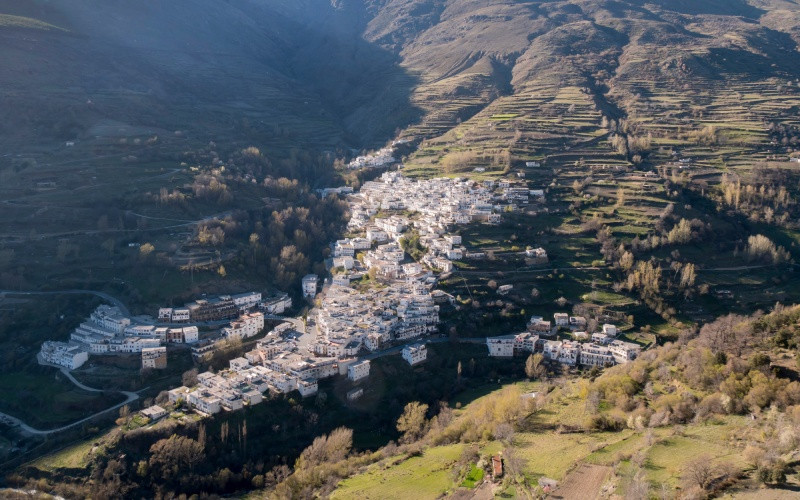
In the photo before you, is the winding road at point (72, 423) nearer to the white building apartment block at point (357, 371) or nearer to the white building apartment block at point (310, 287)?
the white building apartment block at point (357, 371)

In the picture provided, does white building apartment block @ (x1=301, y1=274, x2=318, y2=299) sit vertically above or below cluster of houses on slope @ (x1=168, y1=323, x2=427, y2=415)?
above

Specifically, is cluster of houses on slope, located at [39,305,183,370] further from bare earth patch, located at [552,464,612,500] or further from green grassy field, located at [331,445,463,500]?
bare earth patch, located at [552,464,612,500]

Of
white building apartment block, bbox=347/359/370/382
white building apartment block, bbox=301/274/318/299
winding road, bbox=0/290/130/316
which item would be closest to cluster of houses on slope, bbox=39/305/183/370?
winding road, bbox=0/290/130/316

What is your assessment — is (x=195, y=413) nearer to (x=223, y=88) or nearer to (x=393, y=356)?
(x=393, y=356)

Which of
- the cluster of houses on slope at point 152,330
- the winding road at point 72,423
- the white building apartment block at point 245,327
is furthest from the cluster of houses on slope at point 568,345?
the winding road at point 72,423

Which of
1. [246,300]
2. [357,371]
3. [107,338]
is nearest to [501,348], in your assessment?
[357,371]

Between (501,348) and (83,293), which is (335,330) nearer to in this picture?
(501,348)
